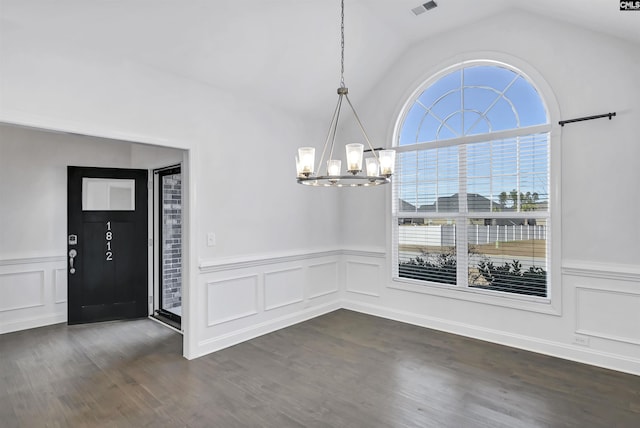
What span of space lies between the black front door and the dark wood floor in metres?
0.60

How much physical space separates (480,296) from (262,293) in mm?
2556

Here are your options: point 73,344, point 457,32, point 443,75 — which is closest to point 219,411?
point 73,344

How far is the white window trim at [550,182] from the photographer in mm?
3643

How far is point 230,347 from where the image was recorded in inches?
154

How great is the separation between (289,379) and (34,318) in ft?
11.8

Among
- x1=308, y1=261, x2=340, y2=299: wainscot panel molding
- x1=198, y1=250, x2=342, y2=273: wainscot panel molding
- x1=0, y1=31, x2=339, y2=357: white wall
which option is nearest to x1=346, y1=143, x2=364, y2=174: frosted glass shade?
x1=0, y1=31, x2=339, y2=357: white wall

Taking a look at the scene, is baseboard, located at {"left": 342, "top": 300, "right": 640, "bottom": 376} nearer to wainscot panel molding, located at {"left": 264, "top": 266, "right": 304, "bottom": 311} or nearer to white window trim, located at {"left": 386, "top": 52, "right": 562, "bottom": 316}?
white window trim, located at {"left": 386, "top": 52, "right": 562, "bottom": 316}

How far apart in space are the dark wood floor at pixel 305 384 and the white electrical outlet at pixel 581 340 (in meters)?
0.23

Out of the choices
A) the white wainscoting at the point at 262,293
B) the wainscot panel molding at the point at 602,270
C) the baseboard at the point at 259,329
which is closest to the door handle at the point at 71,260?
the white wainscoting at the point at 262,293

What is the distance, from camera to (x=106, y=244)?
487 cm

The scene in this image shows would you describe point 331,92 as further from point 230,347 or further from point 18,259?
point 18,259

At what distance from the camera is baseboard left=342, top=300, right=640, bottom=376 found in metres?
3.32

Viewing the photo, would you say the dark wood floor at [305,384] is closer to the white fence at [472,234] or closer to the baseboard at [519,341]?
the baseboard at [519,341]

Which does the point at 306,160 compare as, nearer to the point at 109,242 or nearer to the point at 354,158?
the point at 354,158
